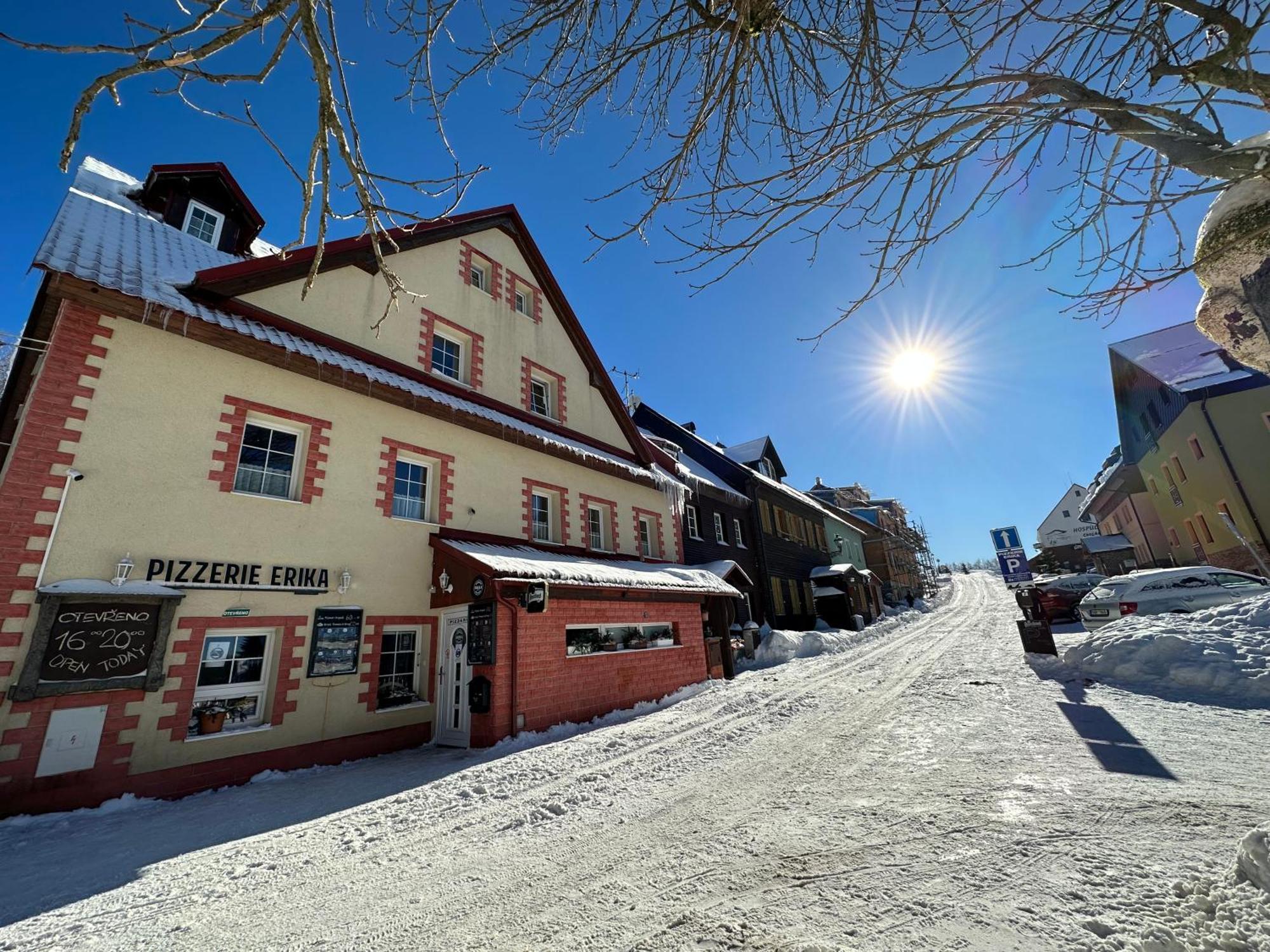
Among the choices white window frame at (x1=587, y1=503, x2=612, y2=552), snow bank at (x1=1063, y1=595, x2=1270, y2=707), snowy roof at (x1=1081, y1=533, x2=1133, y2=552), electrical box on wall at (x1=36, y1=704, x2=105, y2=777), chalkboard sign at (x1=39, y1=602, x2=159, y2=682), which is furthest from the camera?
snowy roof at (x1=1081, y1=533, x2=1133, y2=552)

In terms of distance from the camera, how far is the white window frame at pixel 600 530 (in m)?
13.7

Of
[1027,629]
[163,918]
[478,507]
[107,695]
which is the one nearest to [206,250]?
[478,507]

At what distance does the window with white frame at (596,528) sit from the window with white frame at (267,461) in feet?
23.4

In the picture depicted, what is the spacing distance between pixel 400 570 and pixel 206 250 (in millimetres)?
7759

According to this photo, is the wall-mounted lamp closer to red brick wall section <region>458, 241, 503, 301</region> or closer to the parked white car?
red brick wall section <region>458, 241, 503, 301</region>

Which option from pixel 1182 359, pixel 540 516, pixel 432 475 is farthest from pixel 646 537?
pixel 1182 359

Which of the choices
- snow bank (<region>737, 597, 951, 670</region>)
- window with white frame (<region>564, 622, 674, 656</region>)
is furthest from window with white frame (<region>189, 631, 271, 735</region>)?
snow bank (<region>737, 597, 951, 670</region>)

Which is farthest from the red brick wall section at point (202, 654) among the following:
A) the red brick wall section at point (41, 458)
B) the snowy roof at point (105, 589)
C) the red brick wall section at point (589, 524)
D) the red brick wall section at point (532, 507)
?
the red brick wall section at point (589, 524)

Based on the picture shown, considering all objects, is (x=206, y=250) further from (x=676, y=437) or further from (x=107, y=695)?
(x=676, y=437)

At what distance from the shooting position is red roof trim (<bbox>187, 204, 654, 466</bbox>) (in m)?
7.74

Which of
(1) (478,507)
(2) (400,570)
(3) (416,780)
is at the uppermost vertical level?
(1) (478,507)

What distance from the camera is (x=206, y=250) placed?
33.0 feet

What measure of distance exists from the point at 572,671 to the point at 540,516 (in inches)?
168

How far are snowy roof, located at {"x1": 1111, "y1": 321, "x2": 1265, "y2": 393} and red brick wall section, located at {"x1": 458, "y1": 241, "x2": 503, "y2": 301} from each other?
24.6m
